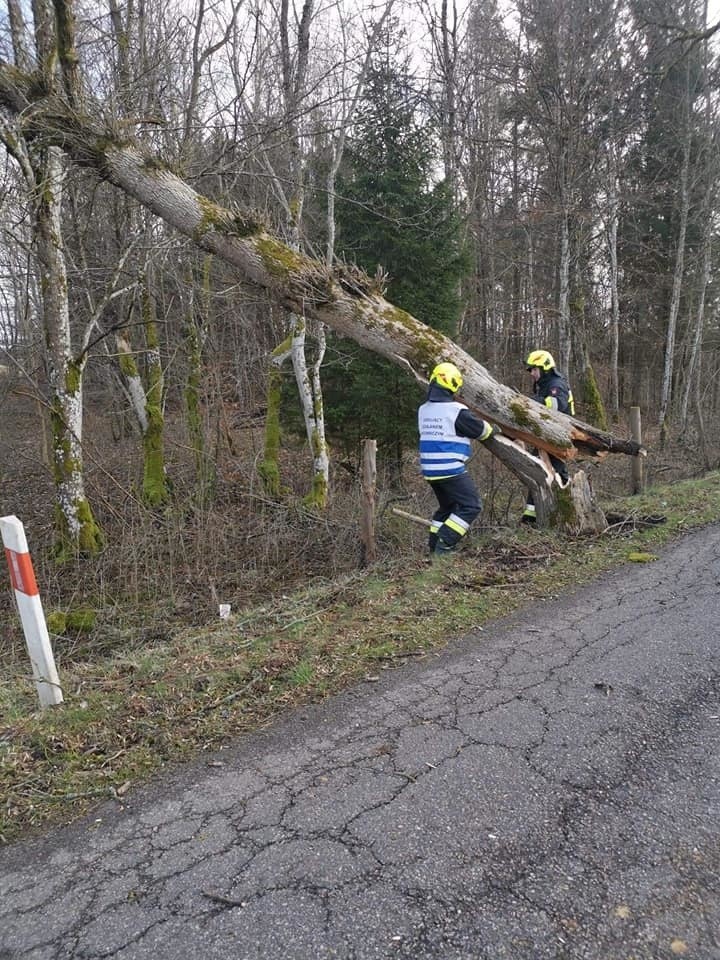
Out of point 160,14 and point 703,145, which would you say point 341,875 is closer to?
point 160,14

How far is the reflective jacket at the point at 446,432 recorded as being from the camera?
6305mm

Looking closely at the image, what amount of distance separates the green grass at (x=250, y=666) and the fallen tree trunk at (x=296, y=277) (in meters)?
1.13

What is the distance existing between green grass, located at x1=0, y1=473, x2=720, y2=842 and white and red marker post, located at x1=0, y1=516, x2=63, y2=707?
18 cm

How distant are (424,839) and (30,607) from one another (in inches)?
103

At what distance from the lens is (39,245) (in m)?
7.54

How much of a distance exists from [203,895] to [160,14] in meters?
11.8

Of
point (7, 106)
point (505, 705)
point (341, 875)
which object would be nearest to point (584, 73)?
point (7, 106)

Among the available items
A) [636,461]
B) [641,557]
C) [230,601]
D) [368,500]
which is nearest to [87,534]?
[230,601]

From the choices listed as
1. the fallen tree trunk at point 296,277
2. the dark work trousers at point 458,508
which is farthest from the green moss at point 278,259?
the dark work trousers at point 458,508

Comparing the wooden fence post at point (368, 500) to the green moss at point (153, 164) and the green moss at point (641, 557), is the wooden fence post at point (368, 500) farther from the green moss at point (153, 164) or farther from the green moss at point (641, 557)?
the green moss at point (153, 164)

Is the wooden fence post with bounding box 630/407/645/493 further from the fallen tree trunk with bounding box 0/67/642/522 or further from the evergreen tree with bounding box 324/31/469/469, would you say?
the evergreen tree with bounding box 324/31/469/469

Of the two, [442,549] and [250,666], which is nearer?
[250,666]

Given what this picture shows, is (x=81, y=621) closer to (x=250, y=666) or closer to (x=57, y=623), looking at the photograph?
(x=57, y=623)

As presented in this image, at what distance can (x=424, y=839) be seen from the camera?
2434mm
